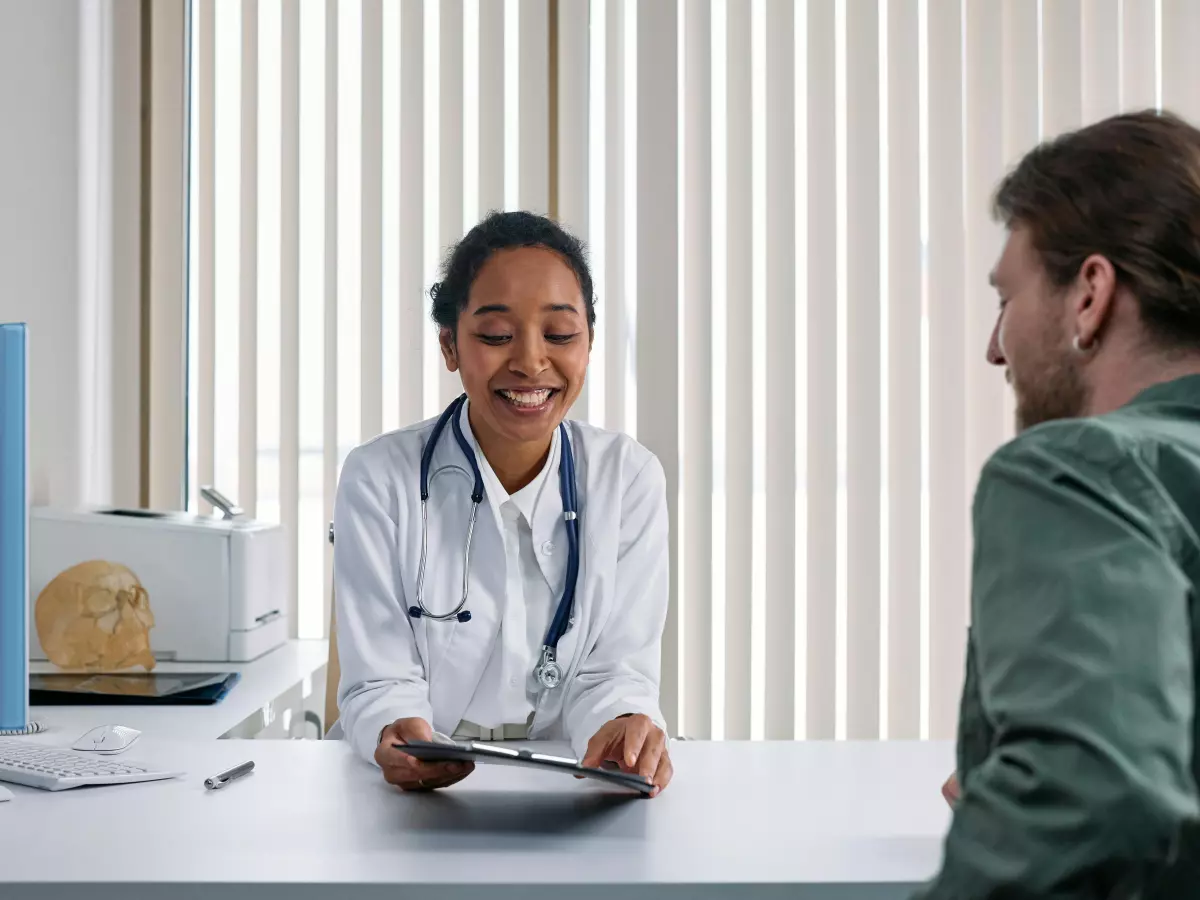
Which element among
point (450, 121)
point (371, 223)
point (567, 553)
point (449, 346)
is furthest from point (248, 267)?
point (567, 553)

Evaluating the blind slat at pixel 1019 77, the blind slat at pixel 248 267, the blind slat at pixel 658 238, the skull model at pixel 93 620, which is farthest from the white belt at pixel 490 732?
the blind slat at pixel 1019 77

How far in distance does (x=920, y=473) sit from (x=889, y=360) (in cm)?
33

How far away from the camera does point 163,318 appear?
308 cm

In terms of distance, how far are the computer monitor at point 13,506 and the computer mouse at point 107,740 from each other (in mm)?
252

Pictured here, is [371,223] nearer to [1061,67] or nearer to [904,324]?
[904,324]

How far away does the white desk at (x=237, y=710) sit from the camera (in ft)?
5.98

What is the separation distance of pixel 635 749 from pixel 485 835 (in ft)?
0.98

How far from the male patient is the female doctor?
3.03 feet

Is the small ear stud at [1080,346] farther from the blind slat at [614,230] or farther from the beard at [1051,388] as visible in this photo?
the blind slat at [614,230]

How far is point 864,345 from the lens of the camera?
304cm

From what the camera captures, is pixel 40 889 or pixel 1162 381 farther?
pixel 40 889

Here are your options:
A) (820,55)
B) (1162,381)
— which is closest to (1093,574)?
(1162,381)

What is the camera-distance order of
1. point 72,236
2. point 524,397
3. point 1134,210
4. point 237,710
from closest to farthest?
1. point 1134,210
2. point 524,397
3. point 237,710
4. point 72,236

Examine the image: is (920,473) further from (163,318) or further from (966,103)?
(163,318)
